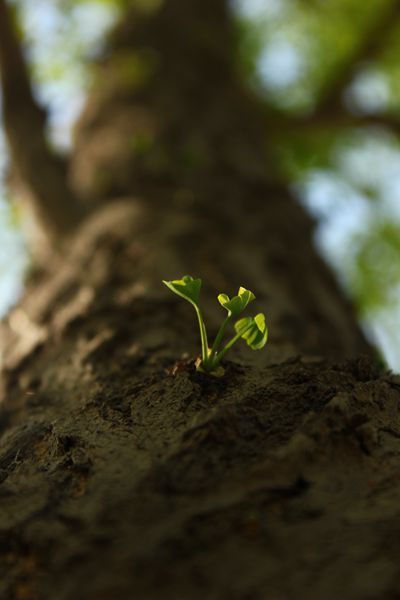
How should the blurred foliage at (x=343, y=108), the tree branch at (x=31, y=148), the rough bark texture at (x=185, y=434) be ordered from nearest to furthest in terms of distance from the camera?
the rough bark texture at (x=185, y=434) → the tree branch at (x=31, y=148) → the blurred foliage at (x=343, y=108)

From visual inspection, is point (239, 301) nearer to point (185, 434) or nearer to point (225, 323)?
point (225, 323)

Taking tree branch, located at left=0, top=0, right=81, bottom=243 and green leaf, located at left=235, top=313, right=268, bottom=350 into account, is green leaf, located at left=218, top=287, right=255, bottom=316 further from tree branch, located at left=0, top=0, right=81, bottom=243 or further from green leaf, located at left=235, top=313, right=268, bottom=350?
tree branch, located at left=0, top=0, right=81, bottom=243

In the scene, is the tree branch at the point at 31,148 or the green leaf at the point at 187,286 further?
the tree branch at the point at 31,148

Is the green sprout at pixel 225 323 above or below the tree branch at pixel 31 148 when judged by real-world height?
below

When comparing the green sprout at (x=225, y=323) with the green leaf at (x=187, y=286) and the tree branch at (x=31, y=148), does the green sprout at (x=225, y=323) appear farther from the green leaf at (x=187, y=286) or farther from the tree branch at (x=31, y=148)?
the tree branch at (x=31, y=148)

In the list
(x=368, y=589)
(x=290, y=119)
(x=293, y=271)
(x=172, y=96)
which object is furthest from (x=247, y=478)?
(x=290, y=119)

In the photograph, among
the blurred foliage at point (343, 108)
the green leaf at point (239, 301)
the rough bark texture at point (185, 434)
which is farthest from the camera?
the blurred foliage at point (343, 108)

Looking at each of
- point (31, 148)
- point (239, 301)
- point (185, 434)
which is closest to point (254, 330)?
point (239, 301)

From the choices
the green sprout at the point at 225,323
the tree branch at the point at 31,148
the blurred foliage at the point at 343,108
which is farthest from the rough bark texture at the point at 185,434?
the blurred foliage at the point at 343,108
